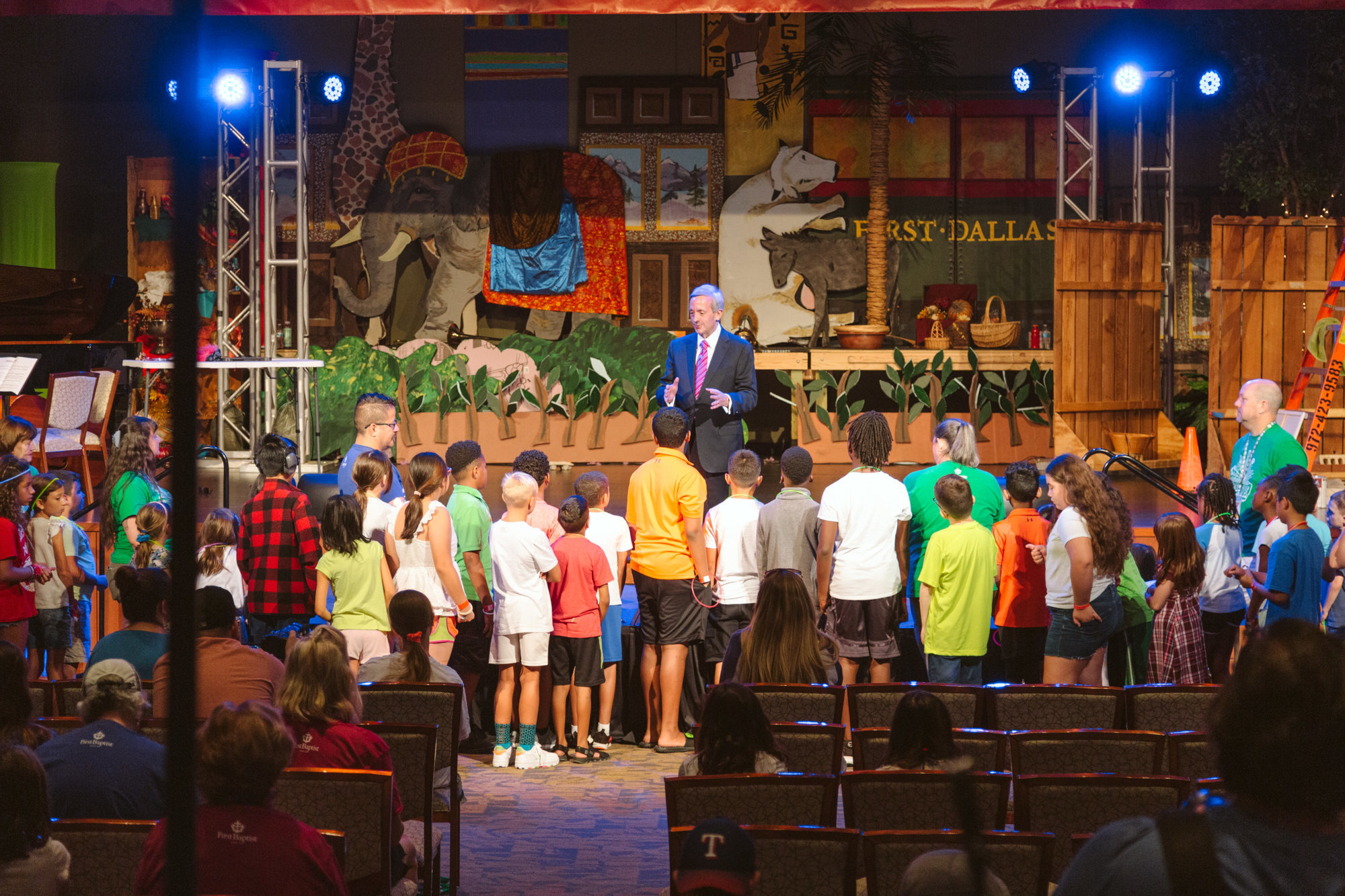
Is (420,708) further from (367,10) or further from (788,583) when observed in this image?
(367,10)

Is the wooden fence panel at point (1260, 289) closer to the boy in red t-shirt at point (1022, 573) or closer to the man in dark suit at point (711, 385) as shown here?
the man in dark suit at point (711, 385)

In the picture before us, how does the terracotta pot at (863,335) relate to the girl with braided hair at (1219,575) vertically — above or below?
above

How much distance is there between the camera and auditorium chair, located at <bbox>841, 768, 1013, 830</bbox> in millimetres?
2936

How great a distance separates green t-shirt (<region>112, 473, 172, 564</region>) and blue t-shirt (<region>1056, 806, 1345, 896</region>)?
4.92 meters

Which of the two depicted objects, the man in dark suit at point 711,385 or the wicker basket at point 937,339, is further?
the wicker basket at point 937,339

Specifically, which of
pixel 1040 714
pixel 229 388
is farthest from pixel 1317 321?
pixel 229 388

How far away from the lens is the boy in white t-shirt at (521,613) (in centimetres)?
493

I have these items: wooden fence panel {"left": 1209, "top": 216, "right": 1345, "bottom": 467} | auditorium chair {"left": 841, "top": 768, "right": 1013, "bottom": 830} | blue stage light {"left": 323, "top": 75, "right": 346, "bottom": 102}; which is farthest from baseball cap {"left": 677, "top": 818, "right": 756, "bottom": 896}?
blue stage light {"left": 323, "top": 75, "right": 346, "bottom": 102}

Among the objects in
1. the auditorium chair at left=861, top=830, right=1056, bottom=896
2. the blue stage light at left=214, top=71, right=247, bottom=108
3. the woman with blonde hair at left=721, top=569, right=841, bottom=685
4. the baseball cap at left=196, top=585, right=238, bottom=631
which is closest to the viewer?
the auditorium chair at left=861, top=830, right=1056, bottom=896

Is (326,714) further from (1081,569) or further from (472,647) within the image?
(1081,569)

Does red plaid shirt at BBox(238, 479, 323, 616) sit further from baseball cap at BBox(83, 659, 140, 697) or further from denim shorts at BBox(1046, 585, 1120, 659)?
denim shorts at BBox(1046, 585, 1120, 659)

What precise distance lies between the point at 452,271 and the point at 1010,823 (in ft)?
34.2

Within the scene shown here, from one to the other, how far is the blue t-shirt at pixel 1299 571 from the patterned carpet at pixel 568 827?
92.3 inches

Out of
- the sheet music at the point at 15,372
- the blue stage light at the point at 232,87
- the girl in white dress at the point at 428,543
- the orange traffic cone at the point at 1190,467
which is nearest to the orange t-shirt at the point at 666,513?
the girl in white dress at the point at 428,543
